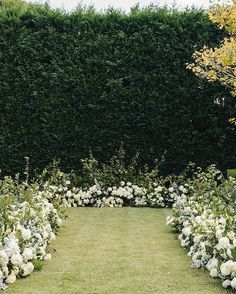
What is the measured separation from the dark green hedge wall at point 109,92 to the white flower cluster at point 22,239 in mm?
4089

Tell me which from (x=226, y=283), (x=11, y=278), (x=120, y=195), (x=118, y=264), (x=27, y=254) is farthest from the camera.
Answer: (x=120, y=195)

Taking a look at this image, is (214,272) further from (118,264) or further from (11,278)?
(11,278)

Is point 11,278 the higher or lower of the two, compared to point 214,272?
lower

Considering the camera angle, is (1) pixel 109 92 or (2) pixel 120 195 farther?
(1) pixel 109 92

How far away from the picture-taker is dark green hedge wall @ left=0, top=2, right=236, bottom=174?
35.5ft

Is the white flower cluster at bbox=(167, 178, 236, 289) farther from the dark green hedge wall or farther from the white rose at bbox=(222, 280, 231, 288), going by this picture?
the dark green hedge wall

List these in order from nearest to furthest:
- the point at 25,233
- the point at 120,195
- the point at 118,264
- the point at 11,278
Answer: the point at 11,278
the point at 25,233
the point at 118,264
the point at 120,195

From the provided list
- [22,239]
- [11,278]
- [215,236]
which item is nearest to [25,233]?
[22,239]

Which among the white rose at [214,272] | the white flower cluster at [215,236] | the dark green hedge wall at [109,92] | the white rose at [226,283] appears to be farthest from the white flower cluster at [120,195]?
the white rose at [226,283]

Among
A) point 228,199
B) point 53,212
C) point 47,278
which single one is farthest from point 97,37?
point 47,278

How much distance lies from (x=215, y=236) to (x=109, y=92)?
5.93 meters

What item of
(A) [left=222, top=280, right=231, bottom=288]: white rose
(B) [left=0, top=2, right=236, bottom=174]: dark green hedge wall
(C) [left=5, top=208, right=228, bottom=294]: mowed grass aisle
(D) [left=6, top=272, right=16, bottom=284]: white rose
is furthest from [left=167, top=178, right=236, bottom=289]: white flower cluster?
(B) [left=0, top=2, right=236, bottom=174]: dark green hedge wall

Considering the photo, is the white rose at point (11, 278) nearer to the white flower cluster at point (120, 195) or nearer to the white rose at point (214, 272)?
the white rose at point (214, 272)

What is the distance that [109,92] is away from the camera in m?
11.0
